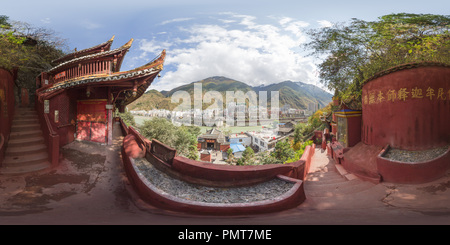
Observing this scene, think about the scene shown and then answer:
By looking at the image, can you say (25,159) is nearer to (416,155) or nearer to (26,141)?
(26,141)

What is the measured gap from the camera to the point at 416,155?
4.58m

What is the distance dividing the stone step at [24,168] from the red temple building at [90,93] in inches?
62.7

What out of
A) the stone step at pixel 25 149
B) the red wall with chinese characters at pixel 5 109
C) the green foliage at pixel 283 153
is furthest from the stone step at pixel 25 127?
the green foliage at pixel 283 153

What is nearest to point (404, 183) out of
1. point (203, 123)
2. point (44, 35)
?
point (44, 35)

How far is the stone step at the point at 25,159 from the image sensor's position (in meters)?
4.62

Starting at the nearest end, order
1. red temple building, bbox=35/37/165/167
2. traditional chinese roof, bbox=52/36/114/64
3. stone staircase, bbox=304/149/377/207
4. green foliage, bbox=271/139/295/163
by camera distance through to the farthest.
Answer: stone staircase, bbox=304/149/377/207
red temple building, bbox=35/37/165/167
traditional chinese roof, bbox=52/36/114/64
green foliage, bbox=271/139/295/163

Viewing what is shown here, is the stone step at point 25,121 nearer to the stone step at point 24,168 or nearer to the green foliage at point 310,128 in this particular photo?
the stone step at point 24,168

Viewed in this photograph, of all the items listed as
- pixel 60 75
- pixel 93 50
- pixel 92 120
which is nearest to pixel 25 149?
pixel 92 120

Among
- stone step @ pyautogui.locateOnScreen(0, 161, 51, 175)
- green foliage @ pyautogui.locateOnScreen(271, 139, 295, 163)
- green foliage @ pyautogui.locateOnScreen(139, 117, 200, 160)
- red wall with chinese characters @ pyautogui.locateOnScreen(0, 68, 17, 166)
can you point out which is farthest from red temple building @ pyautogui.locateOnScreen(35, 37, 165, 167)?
green foliage @ pyautogui.locateOnScreen(271, 139, 295, 163)

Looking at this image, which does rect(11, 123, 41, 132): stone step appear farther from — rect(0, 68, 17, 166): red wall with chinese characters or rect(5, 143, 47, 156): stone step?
rect(5, 143, 47, 156): stone step

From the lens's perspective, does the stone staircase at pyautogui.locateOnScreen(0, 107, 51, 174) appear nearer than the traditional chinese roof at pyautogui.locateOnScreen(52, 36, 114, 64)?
Yes

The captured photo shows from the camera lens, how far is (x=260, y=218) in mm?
3291

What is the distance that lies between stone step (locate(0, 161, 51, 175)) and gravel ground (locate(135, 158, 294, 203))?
2412 mm

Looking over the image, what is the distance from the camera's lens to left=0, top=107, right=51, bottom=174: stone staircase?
15.1 ft
